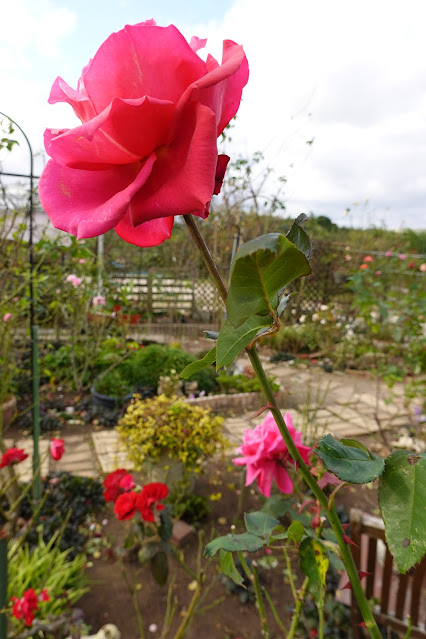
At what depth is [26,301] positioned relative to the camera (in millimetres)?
3057

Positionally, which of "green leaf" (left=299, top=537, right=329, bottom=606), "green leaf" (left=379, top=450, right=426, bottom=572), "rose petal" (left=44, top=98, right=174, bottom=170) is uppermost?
"rose petal" (left=44, top=98, right=174, bottom=170)

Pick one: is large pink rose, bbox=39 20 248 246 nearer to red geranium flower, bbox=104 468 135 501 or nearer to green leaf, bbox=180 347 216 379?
green leaf, bbox=180 347 216 379

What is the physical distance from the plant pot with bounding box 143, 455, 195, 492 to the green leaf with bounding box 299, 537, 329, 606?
236cm

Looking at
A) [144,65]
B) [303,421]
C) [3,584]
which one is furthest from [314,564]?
[303,421]

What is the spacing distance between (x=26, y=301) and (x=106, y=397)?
1722mm

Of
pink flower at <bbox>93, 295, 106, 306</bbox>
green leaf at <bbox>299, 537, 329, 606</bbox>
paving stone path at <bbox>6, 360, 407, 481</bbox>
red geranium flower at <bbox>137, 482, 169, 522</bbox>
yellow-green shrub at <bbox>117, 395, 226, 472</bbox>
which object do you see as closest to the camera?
green leaf at <bbox>299, 537, 329, 606</bbox>

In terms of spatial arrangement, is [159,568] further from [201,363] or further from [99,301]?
[99,301]

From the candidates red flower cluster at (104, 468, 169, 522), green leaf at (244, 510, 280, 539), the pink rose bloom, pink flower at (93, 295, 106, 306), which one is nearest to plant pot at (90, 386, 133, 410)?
pink flower at (93, 295, 106, 306)

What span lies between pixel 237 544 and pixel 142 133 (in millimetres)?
497

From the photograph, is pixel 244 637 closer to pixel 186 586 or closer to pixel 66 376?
pixel 186 586

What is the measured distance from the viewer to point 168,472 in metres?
2.81

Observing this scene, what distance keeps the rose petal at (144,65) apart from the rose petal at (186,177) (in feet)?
0.08

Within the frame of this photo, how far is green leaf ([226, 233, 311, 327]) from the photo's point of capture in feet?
0.78

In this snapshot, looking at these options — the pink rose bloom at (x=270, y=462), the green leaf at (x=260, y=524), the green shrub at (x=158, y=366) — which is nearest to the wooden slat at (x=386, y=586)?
the pink rose bloom at (x=270, y=462)
